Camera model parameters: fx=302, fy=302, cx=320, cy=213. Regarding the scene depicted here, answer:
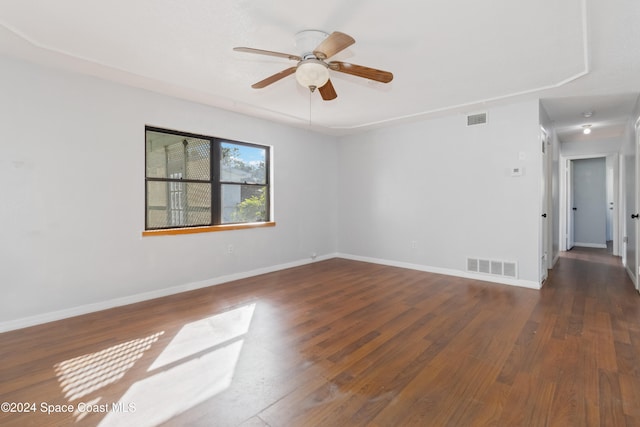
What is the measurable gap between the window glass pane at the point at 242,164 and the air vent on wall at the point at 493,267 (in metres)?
3.58

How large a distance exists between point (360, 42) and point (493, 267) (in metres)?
3.63

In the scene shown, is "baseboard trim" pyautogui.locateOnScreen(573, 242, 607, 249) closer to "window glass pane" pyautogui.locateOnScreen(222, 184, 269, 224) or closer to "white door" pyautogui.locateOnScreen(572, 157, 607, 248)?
"white door" pyautogui.locateOnScreen(572, 157, 607, 248)

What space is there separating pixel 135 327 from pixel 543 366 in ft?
11.2

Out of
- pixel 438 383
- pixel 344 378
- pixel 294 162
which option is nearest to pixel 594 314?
pixel 438 383

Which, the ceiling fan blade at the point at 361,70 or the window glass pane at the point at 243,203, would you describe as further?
the window glass pane at the point at 243,203

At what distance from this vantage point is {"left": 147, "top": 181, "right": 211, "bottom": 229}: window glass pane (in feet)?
12.6

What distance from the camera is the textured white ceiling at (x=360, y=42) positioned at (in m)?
2.11

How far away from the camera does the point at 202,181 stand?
14.1ft

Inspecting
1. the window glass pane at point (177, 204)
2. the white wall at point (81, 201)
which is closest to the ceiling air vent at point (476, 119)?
the white wall at point (81, 201)

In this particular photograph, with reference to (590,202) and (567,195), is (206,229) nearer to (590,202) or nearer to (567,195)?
(567,195)

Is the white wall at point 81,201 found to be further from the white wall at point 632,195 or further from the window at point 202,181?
the white wall at point 632,195

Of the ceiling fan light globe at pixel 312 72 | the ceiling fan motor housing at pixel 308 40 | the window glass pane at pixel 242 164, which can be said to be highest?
the ceiling fan motor housing at pixel 308 40

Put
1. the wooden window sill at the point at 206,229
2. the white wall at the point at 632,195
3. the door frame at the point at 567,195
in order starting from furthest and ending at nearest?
the door frame at the point at 567,195, the white wall at the point at 632,195, the wooden window sill at the point at 206,229

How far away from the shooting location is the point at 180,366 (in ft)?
7.15
